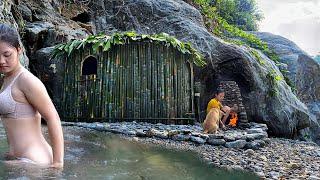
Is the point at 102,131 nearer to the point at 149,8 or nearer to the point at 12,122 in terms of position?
the point at 12,122

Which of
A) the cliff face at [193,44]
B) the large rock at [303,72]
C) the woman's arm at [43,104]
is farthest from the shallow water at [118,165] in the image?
the large rock at [303,72]

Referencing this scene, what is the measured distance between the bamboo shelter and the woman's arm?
9804mm

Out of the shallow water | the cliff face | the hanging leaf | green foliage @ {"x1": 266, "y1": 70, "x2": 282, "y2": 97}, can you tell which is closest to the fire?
the cliff face

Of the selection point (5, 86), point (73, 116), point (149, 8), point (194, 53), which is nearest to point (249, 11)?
point (149, 8)

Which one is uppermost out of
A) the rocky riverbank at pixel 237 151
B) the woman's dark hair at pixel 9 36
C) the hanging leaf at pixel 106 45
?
the hanging leaf at pixel 106 45

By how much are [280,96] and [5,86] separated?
14889 millimetres

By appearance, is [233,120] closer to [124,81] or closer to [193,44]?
[193,44]

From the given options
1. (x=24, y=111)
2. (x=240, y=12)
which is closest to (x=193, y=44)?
(x=24, y=111)

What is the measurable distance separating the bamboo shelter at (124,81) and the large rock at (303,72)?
13.6 m

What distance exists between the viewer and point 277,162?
8.20m

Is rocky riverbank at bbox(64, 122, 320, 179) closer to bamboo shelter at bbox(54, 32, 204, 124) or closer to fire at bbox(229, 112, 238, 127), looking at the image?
bamboo shelter at bbox(54, 32, 204, 124)

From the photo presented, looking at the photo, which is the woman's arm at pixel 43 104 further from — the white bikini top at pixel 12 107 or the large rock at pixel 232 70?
the large rock at pixel 232 70

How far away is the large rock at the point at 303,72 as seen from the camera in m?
24.7

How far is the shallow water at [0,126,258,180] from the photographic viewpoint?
3277mm
